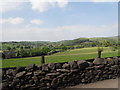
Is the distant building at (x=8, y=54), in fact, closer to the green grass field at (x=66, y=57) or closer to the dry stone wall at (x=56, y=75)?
the green grass field at (x=66, y=57)

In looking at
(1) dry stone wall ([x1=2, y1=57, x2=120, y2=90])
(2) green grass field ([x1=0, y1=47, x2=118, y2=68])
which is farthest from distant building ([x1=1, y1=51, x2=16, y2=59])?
(1) dry stone wall ([x1=2, y1=57, x2=120, y2=90])

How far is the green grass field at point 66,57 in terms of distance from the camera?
4.80m

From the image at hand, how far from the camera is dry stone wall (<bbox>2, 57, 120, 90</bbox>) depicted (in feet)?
15.4

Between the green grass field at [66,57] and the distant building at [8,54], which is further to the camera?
the green grass field at [66,57]

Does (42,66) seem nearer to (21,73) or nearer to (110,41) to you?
(21,73)

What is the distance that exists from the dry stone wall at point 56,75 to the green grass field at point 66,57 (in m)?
0.20

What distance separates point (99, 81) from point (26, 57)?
314 centimetres

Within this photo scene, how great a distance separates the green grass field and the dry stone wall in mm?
197

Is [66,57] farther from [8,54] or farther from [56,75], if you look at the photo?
[8,54]

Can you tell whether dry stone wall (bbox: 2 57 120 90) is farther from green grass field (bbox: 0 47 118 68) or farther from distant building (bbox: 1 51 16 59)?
distant building (bbox: 1 51 16 59)

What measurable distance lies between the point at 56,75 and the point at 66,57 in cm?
85

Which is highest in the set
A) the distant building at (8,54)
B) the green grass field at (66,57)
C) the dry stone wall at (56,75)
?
the distant building at (8,54)

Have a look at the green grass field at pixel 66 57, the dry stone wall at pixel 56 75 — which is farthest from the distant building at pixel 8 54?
the dry stone wall at pixel 56 75

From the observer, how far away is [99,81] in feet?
19.1
